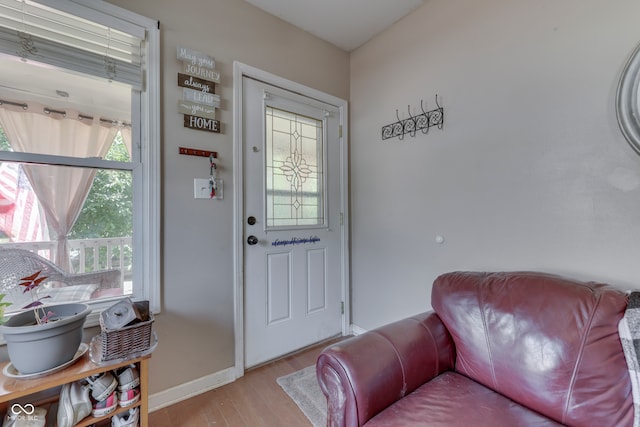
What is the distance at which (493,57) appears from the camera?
5.15 feet

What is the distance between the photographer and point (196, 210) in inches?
67.6

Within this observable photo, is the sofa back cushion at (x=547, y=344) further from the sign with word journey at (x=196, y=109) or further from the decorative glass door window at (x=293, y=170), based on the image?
the sign with word journey at (x=196, y=109)

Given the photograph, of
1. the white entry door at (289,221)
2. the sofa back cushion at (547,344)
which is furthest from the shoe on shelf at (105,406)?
the sofa back cushion at (547,344)

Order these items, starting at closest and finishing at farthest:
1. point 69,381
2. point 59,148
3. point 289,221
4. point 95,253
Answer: point 69,381 < point 59,148 < point 95,253 < point 289,221

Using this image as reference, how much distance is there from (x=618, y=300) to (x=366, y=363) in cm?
91

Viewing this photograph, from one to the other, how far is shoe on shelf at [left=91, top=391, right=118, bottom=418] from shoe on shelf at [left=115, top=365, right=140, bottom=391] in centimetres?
4

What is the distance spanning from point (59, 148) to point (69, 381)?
3.51 ft

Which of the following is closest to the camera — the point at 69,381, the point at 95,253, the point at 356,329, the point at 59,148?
the point at 69,381

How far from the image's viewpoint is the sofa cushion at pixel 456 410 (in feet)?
2.99

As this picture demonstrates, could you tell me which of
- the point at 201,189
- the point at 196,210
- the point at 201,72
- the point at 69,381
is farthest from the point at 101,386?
the point at 201,72

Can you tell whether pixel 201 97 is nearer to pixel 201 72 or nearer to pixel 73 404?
pixel 201 72

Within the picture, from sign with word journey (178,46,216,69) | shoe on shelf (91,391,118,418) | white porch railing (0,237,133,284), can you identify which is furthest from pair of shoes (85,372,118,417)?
sign with word journey (178,46,216,69)

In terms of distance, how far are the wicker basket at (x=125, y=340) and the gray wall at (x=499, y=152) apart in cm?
165

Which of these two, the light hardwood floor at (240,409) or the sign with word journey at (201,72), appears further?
the sign with word journey at (201,72)
